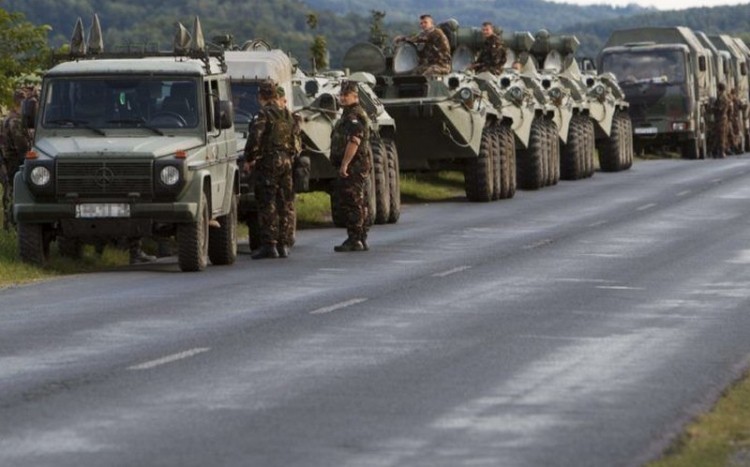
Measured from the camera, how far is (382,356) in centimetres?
1423

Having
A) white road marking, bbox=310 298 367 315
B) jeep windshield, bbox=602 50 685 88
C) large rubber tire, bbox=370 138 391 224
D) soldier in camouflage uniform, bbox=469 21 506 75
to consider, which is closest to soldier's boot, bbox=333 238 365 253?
large rubber tire, bbox=370 138 391 224

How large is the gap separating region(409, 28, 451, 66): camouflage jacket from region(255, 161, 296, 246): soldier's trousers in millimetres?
12218

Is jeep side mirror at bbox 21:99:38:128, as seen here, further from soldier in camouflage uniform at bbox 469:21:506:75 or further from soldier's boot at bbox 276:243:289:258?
soldier in camouflage uniform at bbox 469:21:506:75

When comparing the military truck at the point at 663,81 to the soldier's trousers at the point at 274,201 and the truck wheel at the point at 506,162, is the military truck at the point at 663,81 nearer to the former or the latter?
the truck wheel at the point at 506,162

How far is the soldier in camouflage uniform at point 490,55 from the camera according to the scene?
1608 inches

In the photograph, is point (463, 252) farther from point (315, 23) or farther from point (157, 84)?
A: point (315, 23)

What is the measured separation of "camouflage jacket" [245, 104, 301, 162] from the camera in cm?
2370

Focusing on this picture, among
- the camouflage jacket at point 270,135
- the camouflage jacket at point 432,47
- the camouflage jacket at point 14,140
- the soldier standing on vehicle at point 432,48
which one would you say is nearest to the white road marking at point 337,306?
the camouflage jacket at point 270,135

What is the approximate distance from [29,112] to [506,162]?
16.0 meters

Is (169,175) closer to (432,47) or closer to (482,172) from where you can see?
(482,172)

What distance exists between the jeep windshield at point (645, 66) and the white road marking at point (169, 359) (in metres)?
41.1

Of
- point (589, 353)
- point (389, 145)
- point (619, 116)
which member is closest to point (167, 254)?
point (389, 145)

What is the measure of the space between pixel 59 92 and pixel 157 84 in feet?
2.96

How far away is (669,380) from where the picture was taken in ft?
43.1
